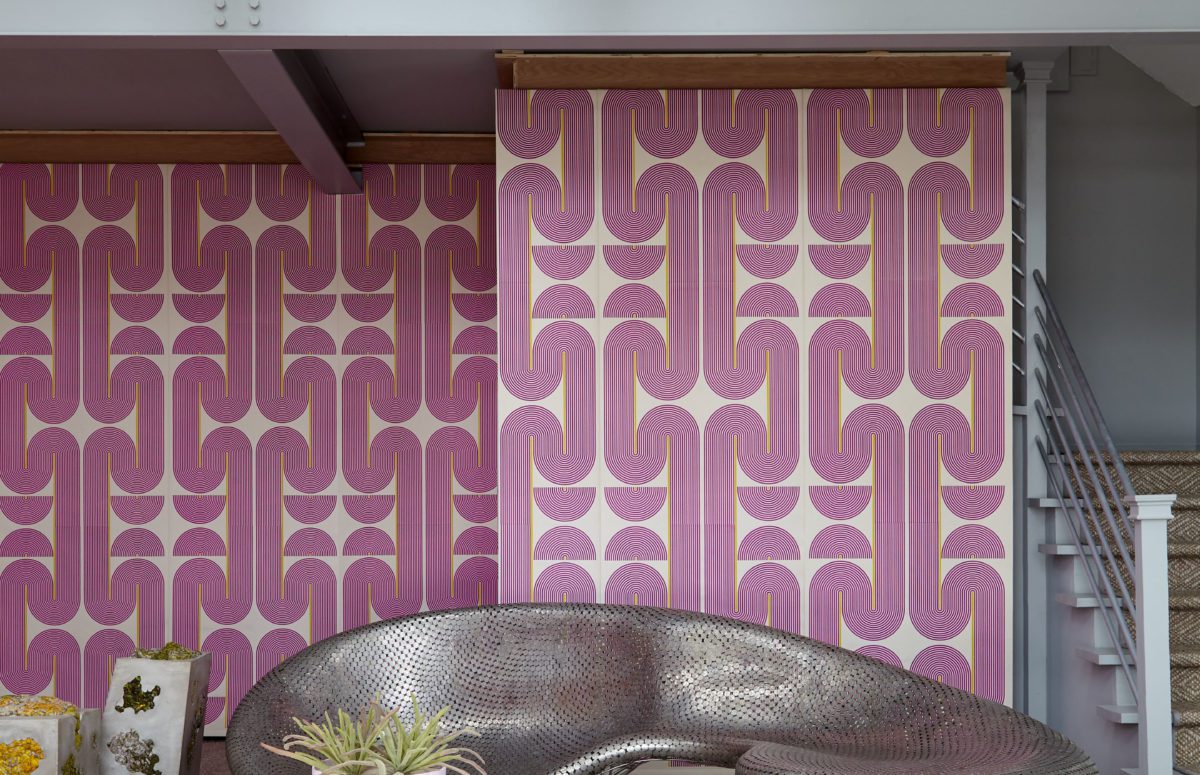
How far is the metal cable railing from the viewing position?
364 centimetres

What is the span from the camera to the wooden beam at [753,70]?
12.6ft

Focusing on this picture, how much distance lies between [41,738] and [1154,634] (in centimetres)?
337

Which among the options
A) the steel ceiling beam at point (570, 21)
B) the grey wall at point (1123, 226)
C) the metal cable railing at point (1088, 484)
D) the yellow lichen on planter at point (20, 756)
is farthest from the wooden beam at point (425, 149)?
the yellow lichen on planter at point (20, 756)

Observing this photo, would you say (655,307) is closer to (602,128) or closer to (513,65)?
(602,128)

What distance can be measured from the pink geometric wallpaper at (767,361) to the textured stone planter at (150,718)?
1130 mm

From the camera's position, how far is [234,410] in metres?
5.11

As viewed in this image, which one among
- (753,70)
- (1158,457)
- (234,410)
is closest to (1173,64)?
(1158,457)

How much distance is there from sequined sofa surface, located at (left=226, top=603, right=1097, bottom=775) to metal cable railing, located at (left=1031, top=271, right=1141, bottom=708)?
2.99 ft

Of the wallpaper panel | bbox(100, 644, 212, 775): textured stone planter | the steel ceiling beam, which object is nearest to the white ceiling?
the steel ceiling beam

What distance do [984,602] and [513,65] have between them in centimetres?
265

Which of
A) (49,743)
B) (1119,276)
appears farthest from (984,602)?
(49,743)

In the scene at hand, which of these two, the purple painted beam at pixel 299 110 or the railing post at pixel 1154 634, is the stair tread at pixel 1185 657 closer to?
the railing post at pixel 1154 634

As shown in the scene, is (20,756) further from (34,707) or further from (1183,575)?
(1183,575)

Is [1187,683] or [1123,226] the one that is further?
[1123,226]
